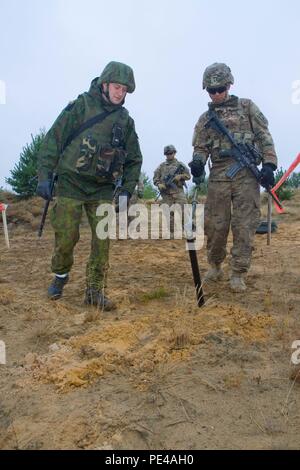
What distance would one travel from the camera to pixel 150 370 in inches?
115

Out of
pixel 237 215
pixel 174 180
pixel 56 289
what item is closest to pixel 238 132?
pixel 237 215

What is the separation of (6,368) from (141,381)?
94 cm

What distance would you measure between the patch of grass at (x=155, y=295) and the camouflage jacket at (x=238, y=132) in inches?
53.5

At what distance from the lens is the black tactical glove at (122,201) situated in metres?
4.47

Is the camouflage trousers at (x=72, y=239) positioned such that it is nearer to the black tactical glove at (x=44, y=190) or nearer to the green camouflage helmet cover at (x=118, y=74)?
the black tactical glove at (x=44, y=190)

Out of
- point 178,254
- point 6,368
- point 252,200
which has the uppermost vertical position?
point 252,200

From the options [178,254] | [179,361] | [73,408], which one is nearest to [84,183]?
[179,361]

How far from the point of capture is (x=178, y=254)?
773cm

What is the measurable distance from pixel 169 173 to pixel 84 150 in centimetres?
706

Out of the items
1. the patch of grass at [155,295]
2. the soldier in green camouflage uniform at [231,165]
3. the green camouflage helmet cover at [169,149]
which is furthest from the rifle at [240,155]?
the green camouflage helmet cover at [169,149]

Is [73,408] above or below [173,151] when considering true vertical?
below

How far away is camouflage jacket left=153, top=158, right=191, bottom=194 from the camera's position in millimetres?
11219

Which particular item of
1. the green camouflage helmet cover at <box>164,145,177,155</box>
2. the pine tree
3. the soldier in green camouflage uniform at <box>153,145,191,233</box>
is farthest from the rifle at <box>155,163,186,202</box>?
the pine tree
